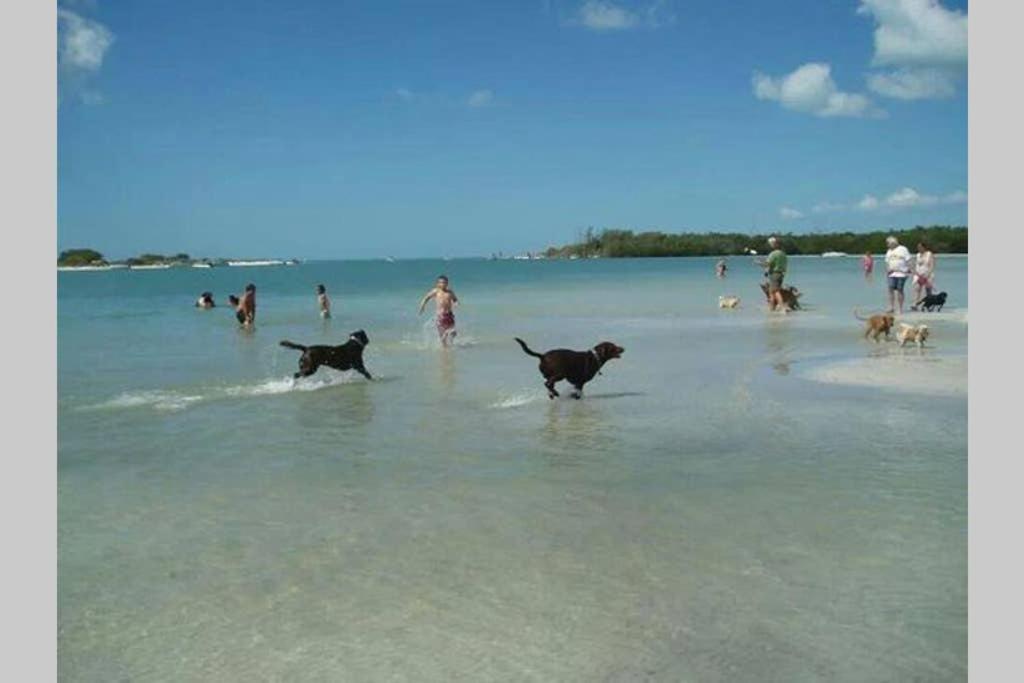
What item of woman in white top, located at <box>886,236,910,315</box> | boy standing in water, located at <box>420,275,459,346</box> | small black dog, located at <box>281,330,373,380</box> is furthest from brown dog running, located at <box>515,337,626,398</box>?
woman in white top, located at <box>886,236,910,315</box>

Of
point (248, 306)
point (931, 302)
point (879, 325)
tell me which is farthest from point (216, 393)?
point (931, 302)

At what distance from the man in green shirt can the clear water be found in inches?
427

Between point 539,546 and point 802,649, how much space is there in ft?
6.04

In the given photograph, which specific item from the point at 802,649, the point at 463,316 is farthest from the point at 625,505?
the point at 463,316

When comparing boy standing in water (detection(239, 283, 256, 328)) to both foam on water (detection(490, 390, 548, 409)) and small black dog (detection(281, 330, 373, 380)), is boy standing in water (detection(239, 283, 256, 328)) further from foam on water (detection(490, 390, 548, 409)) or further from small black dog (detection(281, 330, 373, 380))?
foam on water (detection(490, 390, 548, 409))

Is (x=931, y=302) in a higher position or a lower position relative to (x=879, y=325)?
higher

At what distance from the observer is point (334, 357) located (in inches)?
501

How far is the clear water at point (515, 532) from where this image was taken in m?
4.31

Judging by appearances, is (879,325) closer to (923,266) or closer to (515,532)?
(923,266)

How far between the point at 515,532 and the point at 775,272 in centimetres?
2010

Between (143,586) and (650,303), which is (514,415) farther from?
(650,303)

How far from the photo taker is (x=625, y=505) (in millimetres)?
6465

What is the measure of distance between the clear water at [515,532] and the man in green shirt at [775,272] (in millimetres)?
10849

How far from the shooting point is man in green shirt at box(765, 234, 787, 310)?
2325 cm
